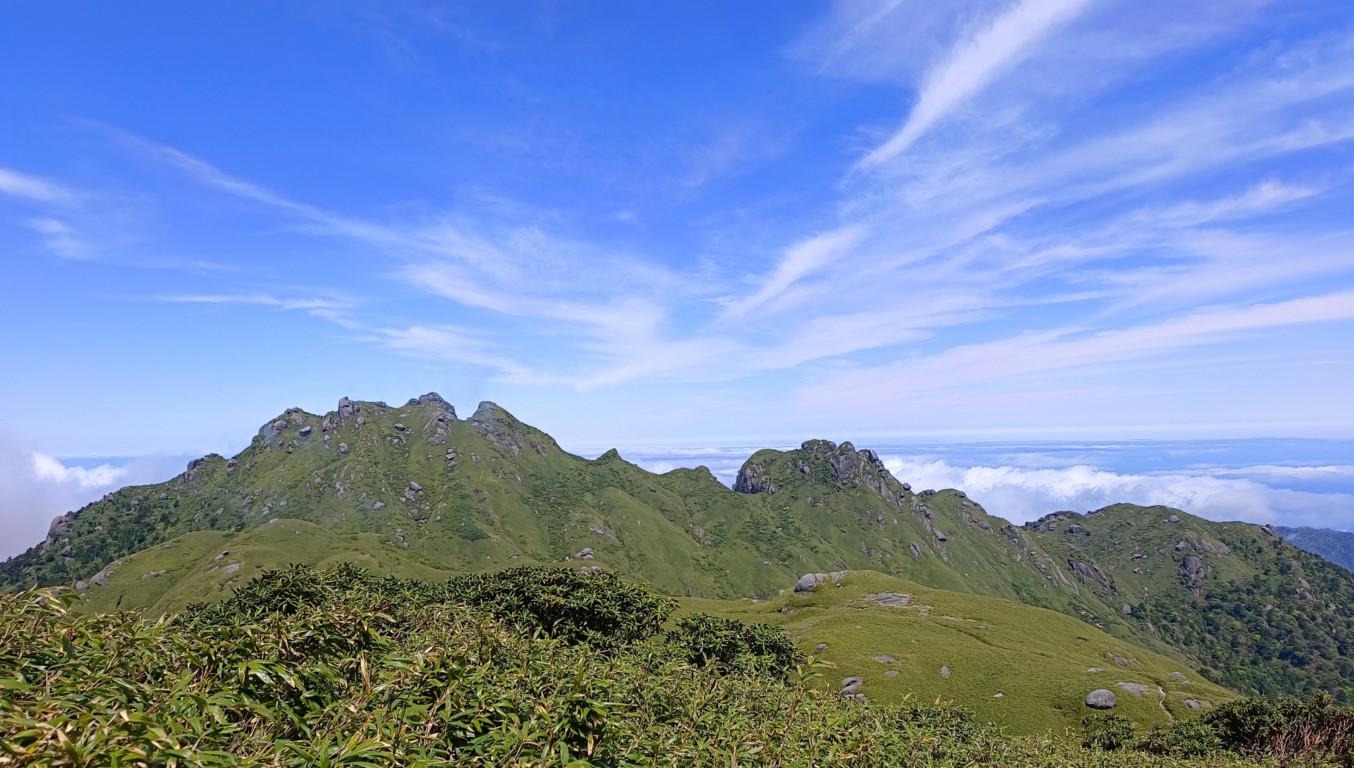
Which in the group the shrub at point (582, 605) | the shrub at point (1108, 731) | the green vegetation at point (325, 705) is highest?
the green vegetation at point (325, 705)

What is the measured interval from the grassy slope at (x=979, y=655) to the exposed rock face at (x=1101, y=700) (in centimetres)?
114

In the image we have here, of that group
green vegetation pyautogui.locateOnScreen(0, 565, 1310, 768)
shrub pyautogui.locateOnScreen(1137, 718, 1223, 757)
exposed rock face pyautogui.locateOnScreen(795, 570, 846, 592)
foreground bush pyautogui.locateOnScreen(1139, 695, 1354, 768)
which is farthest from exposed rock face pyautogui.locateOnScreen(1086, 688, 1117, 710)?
green vegetation pyautogui.locateOnScreen(0, 565, 1310, 768)

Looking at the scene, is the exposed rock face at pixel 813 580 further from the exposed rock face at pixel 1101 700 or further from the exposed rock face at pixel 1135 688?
the exposed rock face at pixel 1101 700

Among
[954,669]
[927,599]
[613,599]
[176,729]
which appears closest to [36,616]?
[176,729]

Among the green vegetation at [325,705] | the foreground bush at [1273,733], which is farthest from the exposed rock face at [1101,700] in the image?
the green vegetation at [325,705]

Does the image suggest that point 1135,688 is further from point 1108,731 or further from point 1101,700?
point 1108,731

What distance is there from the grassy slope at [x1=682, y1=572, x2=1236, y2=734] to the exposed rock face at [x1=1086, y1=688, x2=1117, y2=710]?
45.0 inches

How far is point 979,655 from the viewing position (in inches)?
4178

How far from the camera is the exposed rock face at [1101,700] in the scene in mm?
86938

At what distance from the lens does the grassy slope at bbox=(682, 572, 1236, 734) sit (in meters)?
89.9

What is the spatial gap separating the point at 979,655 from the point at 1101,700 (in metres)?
20.6

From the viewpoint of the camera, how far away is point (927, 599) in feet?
523

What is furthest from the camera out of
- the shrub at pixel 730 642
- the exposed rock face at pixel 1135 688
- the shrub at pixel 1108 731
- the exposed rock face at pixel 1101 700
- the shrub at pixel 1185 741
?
the exposed rock face at pixel 1135 688

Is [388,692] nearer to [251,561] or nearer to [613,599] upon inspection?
[613,599]
